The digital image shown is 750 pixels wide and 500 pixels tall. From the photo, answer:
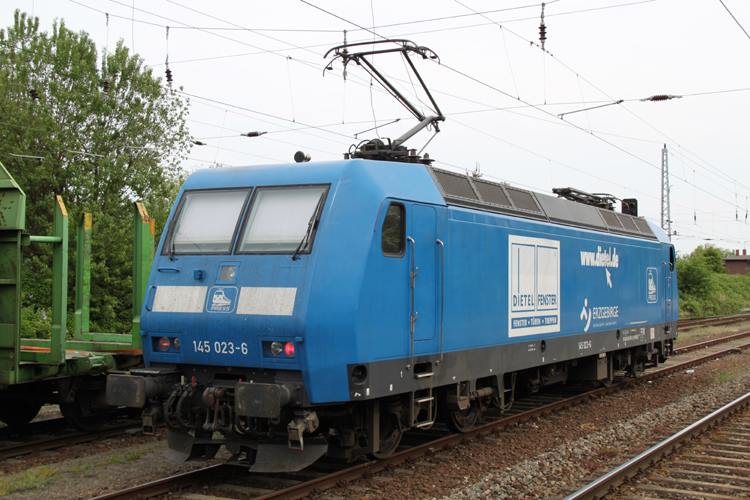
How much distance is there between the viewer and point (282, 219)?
668 cm

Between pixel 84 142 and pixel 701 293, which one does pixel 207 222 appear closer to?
pixel 84 142

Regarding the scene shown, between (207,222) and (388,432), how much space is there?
3009mm

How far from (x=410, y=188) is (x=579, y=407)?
6.34 m

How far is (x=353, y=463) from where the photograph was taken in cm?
743

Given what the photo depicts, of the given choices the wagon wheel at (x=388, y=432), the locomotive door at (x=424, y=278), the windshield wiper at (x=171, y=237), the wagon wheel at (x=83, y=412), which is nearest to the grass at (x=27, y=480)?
the wagon wheel at (x=83, y=412)

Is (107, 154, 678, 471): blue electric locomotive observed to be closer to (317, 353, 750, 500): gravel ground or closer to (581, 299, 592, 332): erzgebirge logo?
(317, 353, 750, 500): gravel ground

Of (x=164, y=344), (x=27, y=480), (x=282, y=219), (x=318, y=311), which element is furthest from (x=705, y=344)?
(x=27, y=480)

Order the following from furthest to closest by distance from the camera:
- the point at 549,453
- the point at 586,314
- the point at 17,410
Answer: the point at 586,314 → the point at 17,410 → the point at 549,453

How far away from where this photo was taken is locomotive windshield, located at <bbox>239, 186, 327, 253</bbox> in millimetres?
6480

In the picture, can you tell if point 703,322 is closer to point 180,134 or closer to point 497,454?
point 180,134

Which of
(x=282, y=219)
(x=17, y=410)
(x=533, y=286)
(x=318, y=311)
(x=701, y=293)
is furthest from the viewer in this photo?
(x=701, y=293)

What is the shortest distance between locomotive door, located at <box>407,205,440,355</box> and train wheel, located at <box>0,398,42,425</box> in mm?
5649

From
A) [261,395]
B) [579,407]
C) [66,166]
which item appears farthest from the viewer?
[66,166]

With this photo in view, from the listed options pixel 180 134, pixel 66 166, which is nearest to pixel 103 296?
pixel 66 166
